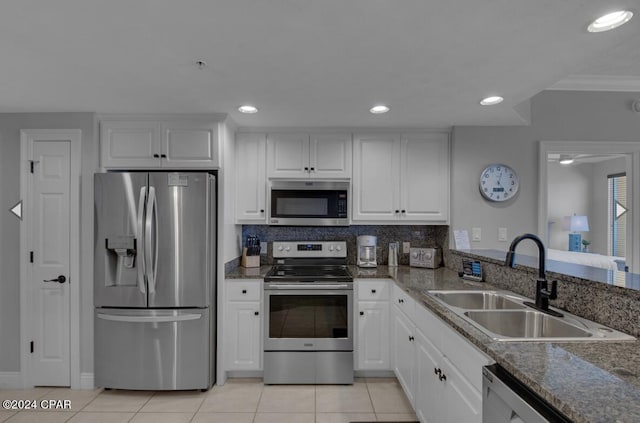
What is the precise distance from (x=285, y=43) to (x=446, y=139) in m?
2.07

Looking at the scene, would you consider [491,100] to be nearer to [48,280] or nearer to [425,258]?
[425,258]

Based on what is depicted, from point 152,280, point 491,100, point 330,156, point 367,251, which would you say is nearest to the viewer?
point 491,100

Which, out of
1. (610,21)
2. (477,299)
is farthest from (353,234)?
(610,21)

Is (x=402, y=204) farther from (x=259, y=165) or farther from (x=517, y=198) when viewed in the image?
(x=259, y=165)

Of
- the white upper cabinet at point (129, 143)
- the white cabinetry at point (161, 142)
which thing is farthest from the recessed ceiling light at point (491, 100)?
the white upper cabinet at point (129, 143)

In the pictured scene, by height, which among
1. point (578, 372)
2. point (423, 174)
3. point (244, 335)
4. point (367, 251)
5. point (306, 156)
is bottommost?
point (244, 335)

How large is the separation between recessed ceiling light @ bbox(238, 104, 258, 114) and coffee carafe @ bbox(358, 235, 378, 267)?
152 cm

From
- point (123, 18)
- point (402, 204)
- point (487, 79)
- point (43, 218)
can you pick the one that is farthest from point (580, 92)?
point (43, 218)

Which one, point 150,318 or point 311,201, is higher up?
point 311,201

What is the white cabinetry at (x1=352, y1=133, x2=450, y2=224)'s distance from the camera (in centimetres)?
318

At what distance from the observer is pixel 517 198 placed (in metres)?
3.08

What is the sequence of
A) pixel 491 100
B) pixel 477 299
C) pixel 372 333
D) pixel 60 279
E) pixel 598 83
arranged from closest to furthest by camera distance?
1. pixel 477 299
2. pixel 491 100
3. pixel 60 279
4. pixel 372 333
5. pixel 598 83

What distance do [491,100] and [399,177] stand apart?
1.02 m

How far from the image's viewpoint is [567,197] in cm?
664
